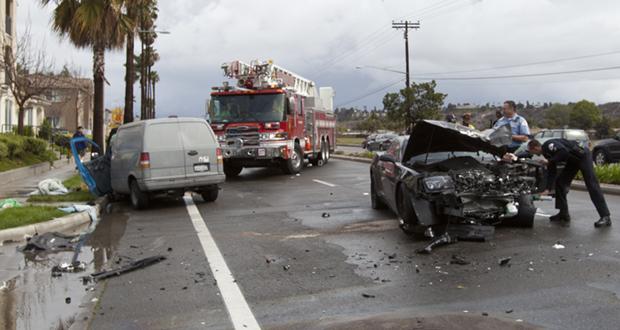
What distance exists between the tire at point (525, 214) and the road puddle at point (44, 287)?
5.72 m

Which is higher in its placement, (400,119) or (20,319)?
(400,119)

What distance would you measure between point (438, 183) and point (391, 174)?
6.44ft

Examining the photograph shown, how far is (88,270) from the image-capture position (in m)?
7.37

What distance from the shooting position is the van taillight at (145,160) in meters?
12.8

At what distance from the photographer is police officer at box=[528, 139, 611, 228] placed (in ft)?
30.3

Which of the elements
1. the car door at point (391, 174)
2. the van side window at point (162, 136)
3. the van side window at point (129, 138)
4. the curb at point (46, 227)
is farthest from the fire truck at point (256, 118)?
the car door at point (391, 174)

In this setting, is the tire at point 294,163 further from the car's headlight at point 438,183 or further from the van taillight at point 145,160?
the car's headlight at point 438,183

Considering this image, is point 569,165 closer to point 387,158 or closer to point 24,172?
point 387,158

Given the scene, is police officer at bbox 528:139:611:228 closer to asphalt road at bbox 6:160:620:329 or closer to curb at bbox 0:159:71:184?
asphalt road at bbox 6:160:620:329

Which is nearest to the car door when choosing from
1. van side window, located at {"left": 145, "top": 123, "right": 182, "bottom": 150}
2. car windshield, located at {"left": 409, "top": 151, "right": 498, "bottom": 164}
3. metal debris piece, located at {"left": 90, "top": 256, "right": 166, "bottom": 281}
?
car windshield, located at {"left": 409, "top": 151, "right": 498, "bottom": 164}

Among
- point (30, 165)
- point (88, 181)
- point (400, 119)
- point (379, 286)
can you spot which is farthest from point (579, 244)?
point (400, 119)

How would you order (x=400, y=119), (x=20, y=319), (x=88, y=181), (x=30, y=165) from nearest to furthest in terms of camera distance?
1. (x=20, y=319)
2. (x=88, y=181)
3. (x=30, y=165)
4. (x=400, y=119)

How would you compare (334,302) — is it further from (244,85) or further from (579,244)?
(244,85)

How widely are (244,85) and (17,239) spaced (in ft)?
40.6
